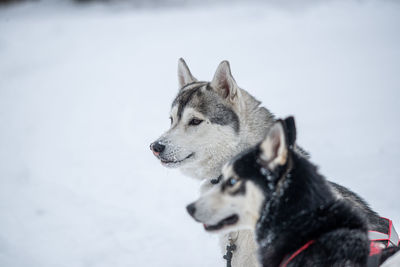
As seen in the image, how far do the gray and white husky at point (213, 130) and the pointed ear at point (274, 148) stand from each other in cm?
81

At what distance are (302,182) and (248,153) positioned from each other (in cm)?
38

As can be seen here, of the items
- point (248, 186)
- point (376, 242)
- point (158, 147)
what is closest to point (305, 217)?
point (248, 186)

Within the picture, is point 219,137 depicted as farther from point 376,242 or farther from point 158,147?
point 376,242

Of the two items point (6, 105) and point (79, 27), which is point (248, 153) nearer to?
point (6, 105)

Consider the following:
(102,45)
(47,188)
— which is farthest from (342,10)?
(47,188)

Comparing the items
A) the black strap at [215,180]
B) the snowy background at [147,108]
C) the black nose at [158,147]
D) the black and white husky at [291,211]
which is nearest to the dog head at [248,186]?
the black and white husky at [291,211]

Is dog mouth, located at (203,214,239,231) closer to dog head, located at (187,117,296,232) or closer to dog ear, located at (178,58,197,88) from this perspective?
dog head, located at (187,117,296,232)

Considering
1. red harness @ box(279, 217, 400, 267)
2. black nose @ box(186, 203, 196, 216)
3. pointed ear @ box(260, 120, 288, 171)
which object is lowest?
red harness @ box(279, 217, 400, 267)

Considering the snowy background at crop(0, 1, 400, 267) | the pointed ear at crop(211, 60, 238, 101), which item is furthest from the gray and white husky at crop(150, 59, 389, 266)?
the snowy background at crop(0, 1, 400, 267)

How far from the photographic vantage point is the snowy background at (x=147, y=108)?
4.18 m

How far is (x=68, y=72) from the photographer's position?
484 inches

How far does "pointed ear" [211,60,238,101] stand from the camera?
2742 millimetres

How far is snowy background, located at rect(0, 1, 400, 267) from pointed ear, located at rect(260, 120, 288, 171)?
2.14 meters

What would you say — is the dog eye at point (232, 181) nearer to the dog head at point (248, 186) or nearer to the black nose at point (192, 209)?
the dog head at point (248, 186)
